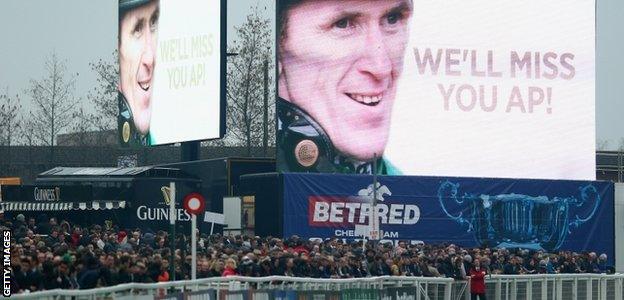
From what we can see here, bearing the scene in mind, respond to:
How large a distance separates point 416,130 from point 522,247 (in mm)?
4691

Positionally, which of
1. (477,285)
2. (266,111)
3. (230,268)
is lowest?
(477,285)

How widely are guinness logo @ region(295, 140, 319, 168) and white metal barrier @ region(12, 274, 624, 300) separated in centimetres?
1210

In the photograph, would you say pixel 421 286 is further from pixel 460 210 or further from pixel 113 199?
pixel 113 199

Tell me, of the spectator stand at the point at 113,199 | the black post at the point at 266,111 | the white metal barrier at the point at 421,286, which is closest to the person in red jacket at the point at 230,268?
the white metal barrier at the point at 421,286

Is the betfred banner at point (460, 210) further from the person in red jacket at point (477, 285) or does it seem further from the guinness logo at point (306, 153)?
the person in red jacket at point (477, 285)

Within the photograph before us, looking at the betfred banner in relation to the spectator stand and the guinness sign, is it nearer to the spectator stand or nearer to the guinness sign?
the spectator stand

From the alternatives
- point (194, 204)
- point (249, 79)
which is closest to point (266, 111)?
point (249, 79)

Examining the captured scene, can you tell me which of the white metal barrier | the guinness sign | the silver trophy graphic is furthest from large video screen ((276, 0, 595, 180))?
the white metal barrier

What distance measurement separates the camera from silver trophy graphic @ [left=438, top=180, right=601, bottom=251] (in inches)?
1842

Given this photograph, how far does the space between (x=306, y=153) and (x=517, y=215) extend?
6.83 metres

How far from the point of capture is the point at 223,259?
96.7 feet

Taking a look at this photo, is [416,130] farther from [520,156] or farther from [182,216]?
[182,216]

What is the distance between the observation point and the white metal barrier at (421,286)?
71.7 ft

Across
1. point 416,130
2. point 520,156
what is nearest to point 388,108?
point 416,130
